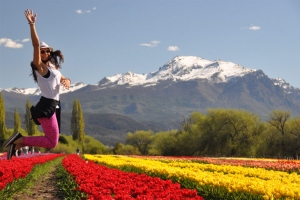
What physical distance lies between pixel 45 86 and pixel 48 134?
3.11ft

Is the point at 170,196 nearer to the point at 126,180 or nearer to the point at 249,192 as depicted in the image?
the point at 249,192

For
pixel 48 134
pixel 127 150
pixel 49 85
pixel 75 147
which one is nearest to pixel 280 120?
pixel 127 150

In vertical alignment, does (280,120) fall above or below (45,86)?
above

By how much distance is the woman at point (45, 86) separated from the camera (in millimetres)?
7055

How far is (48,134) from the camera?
7578 mm

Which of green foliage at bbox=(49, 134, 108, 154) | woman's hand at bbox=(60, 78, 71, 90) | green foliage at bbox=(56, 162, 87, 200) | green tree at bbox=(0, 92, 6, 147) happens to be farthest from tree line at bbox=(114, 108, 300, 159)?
woman's hand at bbox=(60, 78, 71, 90)

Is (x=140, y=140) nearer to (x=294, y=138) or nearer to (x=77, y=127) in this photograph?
(x=77, y=127)

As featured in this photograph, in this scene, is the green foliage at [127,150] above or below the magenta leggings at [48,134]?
below

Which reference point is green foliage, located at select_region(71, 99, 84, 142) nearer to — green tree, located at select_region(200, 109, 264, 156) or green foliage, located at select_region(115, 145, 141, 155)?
green foliage, located at select_region(115, 145, 141, 155)

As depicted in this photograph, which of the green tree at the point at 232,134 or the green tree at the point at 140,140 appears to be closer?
the green tree at the point at 232,134

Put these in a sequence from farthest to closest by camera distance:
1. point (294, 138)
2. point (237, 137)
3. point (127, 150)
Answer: point (127, 150)
point (237, 137)
point (294, 138)

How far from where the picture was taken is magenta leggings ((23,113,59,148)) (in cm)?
739

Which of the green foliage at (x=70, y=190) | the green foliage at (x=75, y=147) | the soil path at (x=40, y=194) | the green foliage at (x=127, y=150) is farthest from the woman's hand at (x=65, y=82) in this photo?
the green foliage at (x=127, y=150)

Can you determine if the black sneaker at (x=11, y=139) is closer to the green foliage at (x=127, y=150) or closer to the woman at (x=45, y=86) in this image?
the woman at (x=45, y=86)
